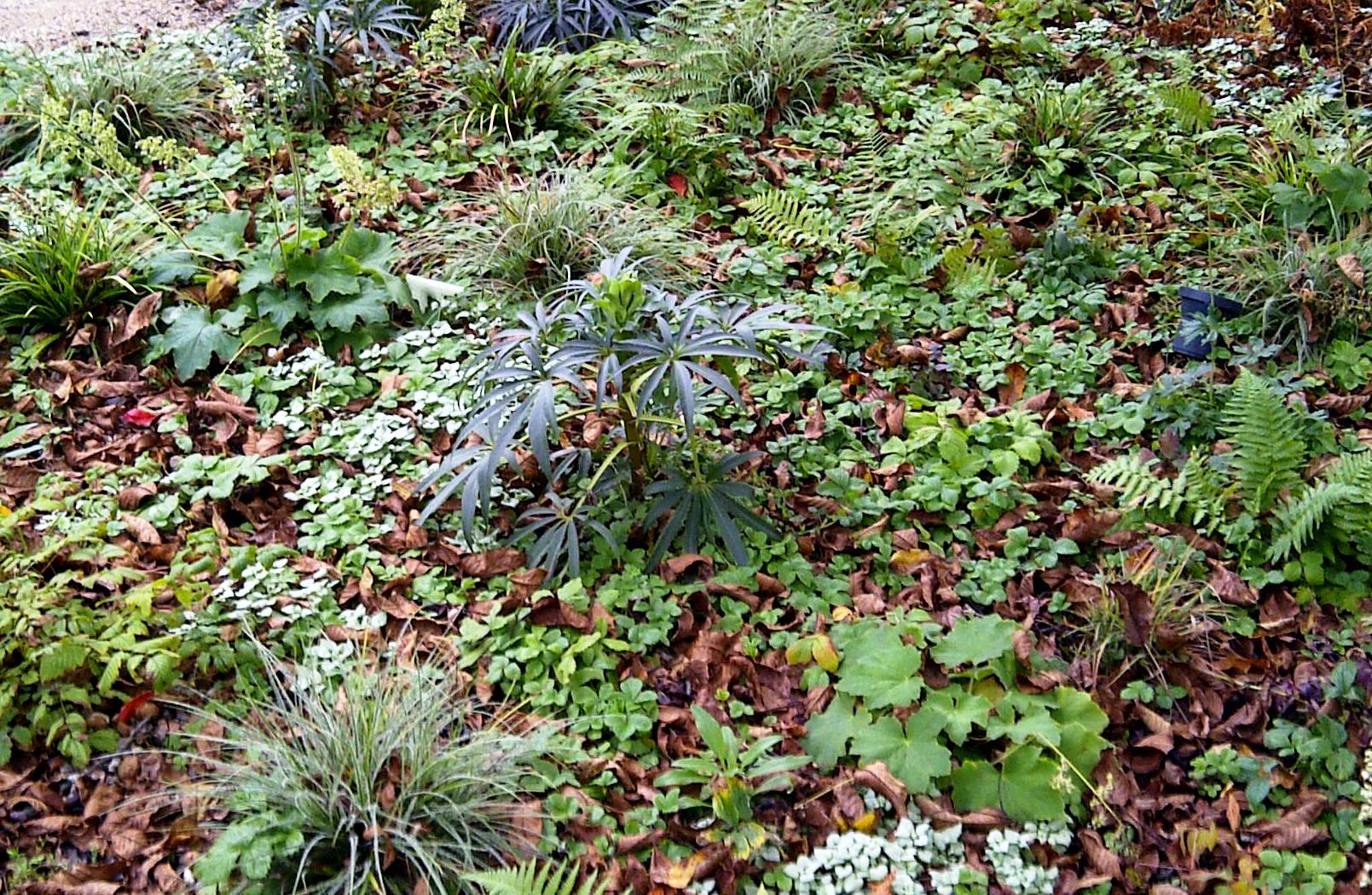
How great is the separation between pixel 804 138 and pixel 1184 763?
10.1 ft

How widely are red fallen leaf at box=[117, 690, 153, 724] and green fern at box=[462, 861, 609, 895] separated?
0.99 metres

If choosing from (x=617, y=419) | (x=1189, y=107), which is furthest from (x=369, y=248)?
(x=1189, y=107)

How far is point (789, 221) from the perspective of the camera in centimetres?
425

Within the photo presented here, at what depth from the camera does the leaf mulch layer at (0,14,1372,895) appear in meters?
2.52

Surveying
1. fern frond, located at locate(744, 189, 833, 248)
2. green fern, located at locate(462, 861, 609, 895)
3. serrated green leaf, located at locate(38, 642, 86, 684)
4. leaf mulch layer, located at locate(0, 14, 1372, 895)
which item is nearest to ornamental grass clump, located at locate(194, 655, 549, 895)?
green fern, located at locate(462, 861, 609, 895)

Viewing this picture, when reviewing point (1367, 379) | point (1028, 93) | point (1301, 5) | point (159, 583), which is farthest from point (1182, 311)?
point (159, 583)

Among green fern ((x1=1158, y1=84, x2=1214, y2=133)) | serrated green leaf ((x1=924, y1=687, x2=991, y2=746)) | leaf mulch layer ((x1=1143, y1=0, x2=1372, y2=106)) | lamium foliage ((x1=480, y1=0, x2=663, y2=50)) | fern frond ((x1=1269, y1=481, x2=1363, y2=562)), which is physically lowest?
serrated green leaf ((x1=924, y1=687, x2=991, y2=746))

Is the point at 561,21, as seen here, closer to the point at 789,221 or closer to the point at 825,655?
the point at 789,221

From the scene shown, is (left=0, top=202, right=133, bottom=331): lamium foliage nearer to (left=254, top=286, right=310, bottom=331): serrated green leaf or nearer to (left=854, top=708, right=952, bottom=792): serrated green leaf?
(left=254, top=286, right=310, bottom=331): serrated green leaf

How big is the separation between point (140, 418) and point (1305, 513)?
3.42 m

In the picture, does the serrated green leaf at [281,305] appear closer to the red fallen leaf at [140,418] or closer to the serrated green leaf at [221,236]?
the serrated green leaf at [221,236]

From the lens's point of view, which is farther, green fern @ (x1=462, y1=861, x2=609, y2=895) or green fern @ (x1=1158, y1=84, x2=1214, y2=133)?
green fern @ (x1=1158, y1=84, x2=1214, y2=133)

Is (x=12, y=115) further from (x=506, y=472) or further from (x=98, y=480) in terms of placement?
(x=506, y=472)

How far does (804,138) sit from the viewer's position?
4855 mm
